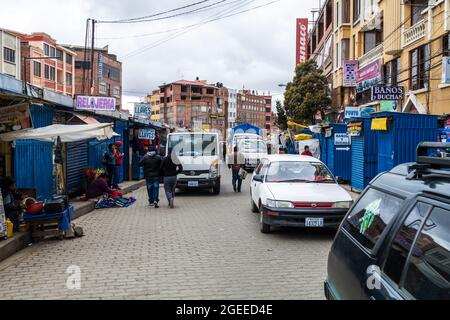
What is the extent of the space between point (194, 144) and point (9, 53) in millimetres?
38612

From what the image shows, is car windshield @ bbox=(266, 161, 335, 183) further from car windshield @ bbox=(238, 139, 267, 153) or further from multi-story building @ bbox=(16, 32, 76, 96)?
multi-story building @ bbox=(16, 32, 76, 96)

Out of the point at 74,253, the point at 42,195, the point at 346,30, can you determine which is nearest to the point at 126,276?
the point at 74,253

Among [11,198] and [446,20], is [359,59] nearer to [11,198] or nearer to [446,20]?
[446,20]

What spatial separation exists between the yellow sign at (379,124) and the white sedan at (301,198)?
3929mm

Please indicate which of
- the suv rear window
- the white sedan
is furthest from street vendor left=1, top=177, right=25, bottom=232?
the suv rear window

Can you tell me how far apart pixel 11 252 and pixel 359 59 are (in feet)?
85.9

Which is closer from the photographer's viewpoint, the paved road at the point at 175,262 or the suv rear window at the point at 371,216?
the suv rear window at the point at 371,216

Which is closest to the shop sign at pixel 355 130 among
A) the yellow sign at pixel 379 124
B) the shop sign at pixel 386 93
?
the yellow sign at pixel 379 124

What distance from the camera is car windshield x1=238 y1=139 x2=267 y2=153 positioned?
2886cm

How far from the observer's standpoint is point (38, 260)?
7.12 m

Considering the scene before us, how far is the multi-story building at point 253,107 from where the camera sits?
14800 cm

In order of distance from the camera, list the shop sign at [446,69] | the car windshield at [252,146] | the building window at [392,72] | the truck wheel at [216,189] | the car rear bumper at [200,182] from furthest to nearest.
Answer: the car windshield at [252,146], the building window at [392,72], the truck wheel at [216,189], the car rear bumper at [200,182], the shop sign at [446,69]

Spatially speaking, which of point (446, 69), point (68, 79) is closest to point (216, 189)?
point (446, 69)

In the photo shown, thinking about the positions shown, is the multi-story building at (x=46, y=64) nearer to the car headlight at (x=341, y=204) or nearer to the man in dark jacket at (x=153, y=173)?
the man in dark jacket at (x=153, y=173)
